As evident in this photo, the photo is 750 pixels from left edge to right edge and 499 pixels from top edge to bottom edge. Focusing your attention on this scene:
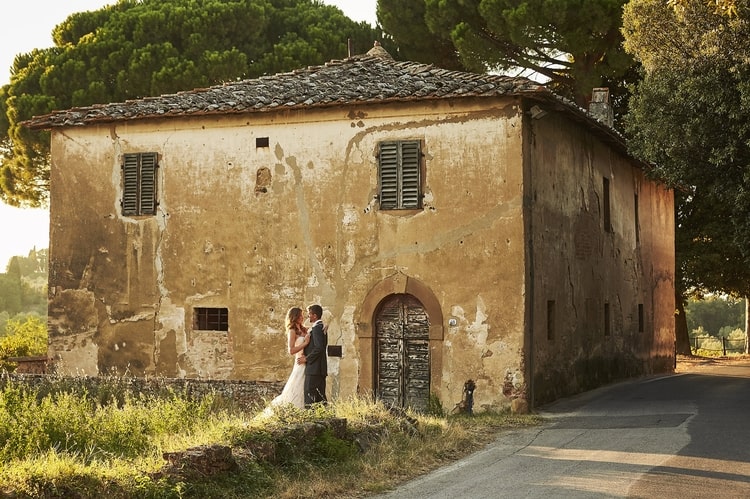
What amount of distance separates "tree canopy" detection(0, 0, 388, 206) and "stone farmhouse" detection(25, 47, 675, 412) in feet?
36.6

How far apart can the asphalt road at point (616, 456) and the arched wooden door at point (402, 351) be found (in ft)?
8.28

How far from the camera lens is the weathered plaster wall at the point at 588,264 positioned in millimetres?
18703

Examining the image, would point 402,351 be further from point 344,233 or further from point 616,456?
point 616,456

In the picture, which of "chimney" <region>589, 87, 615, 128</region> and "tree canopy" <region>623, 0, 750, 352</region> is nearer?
"tree canopy" <region>623, 0, 750, 352</region>

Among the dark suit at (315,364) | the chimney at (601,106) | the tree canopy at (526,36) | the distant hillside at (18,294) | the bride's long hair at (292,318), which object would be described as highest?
the tree canopy at (526,36)

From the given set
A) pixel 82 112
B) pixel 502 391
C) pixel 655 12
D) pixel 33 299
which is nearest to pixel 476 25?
pixel 655 12

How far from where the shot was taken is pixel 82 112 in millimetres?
21172

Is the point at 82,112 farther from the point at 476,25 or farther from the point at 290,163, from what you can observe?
the point at 476,25

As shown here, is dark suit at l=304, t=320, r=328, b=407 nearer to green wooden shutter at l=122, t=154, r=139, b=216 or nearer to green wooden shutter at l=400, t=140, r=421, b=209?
green wooden shutter at l=400, t=140, r=421, b=209

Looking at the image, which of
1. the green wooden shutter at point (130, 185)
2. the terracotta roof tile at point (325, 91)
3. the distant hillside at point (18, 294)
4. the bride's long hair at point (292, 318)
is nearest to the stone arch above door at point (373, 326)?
the terracotta roof tile at point (325, 91)

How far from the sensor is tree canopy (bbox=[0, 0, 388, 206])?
3247 centimetres

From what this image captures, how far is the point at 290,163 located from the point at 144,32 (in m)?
16.4

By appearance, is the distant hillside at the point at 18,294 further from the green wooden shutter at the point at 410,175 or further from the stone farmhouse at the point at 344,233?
the green wooden shutter at the point at 410,175

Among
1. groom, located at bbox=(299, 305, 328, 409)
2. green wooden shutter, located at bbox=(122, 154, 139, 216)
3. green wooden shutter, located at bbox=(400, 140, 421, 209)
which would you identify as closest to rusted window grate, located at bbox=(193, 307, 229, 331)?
green wooden shutter, located at bbox=(122, 154, 139, 216)
